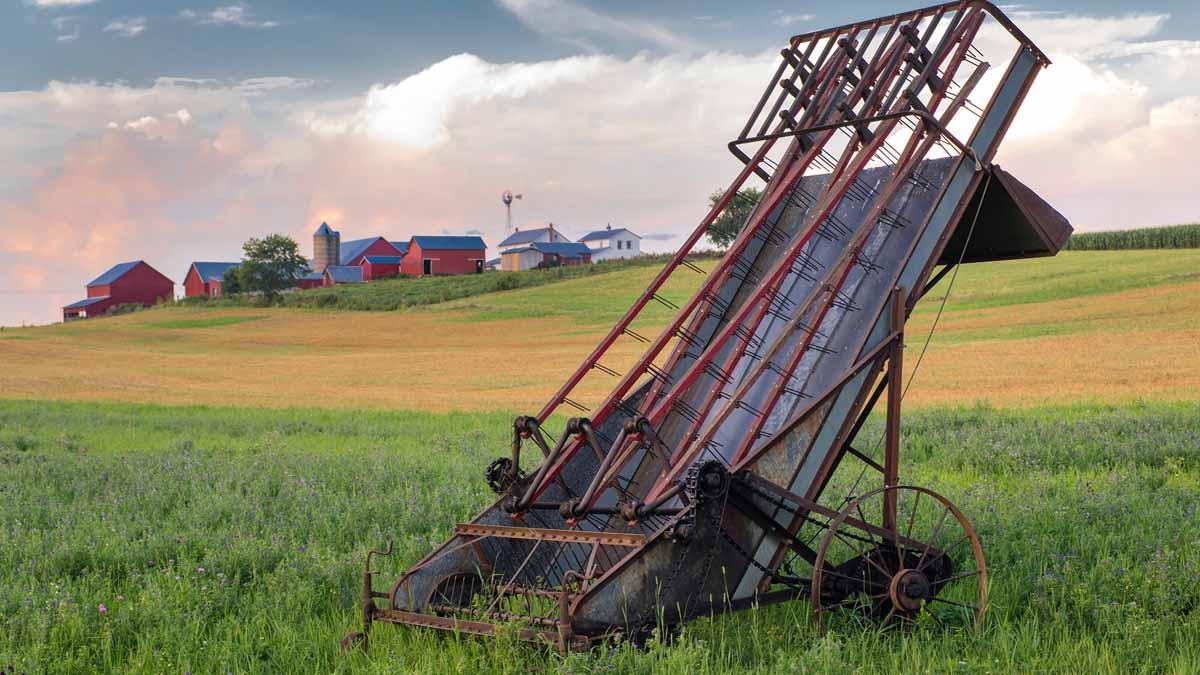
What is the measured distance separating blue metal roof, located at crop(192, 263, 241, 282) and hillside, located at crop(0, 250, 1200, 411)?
32.7 meters

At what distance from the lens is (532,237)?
12688cm

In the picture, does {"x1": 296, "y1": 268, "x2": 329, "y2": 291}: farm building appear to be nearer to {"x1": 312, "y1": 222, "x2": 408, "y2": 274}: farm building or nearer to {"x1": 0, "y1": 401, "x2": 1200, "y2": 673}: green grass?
{"x1": 312, "y1": 222, "x2": 408, "y2": 274}: farm building

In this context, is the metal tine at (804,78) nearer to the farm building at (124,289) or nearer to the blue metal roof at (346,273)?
the farm building at (124,289)

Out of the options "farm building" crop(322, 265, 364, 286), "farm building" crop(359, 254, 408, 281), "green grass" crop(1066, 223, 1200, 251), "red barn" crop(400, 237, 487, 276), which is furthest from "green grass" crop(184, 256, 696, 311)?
"green grass" crop(1066, 223, 1200, 251)

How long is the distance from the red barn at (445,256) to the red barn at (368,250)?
5772mm

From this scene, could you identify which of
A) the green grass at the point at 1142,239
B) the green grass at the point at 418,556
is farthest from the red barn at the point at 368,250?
the green grass at the point at 418,556

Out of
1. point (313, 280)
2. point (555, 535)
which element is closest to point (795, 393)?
point (555, 535)

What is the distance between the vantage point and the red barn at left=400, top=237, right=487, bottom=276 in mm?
101938

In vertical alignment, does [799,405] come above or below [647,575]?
above

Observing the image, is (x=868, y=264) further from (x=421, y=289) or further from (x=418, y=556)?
(x=421, y=289)

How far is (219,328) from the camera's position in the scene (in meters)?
66.6

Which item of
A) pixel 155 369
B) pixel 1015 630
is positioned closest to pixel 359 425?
pixel 1015 630

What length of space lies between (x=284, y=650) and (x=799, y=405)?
357 centimetres

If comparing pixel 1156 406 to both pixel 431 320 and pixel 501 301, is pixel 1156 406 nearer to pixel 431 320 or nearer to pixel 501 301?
pixel 431 320
